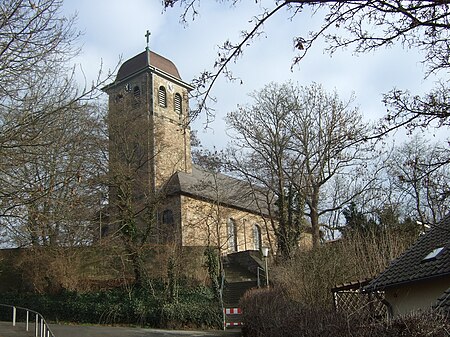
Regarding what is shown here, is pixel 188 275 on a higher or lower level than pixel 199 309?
higher

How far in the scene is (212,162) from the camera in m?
32.1

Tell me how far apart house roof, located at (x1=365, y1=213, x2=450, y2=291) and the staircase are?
10.8 m

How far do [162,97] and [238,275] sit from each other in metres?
19.5

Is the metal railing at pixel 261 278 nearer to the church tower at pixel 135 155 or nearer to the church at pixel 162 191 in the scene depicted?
the church at pixel 162 191

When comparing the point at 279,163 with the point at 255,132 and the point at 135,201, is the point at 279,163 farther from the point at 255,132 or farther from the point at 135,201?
the point at 135,201

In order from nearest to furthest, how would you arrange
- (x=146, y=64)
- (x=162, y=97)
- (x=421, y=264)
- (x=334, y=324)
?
(x=334, y=324) → (x=421, y=264) → (x=146, y=64) → (x=162, y=97)

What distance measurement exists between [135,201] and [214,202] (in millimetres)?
5348

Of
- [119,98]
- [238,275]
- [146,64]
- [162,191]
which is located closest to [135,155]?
[162,191]

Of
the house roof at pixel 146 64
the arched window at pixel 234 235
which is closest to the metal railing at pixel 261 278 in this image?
the arched window at pixel 234 235

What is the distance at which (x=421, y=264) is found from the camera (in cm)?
1357

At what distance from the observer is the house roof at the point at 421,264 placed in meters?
12.5

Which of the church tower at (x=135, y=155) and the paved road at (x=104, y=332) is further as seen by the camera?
the church tower at (x=135, y=155)

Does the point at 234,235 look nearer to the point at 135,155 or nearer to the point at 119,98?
the point at 135,155

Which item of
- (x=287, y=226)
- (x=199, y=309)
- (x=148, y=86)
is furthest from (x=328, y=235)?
(x=148, y=86)
